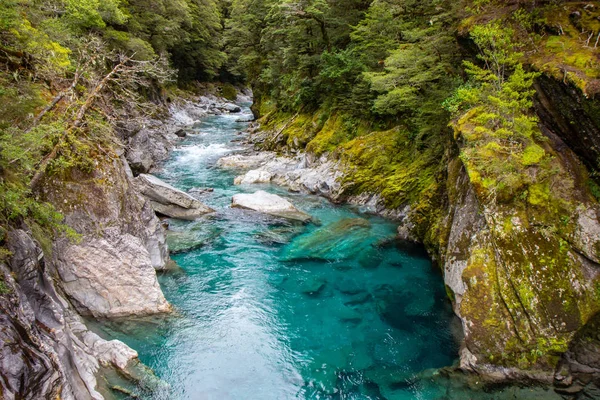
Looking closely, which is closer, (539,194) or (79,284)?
(539,194)

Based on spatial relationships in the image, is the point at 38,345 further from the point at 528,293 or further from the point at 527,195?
the point at 527,195

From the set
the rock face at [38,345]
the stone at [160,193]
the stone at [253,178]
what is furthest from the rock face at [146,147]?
the rock face at [38,345]


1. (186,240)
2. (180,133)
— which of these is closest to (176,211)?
(186,240)

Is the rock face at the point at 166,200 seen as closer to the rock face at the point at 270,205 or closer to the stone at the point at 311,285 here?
the rock face at the point at 270,205

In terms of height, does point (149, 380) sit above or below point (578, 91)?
below

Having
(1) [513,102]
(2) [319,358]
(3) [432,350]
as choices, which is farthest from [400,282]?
(1) [513,102]

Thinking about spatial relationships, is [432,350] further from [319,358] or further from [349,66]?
[349,66]

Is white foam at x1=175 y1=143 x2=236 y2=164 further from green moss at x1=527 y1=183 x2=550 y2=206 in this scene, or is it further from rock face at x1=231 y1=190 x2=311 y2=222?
green moss at x1=527 y1=183 x2=550 y2=206
